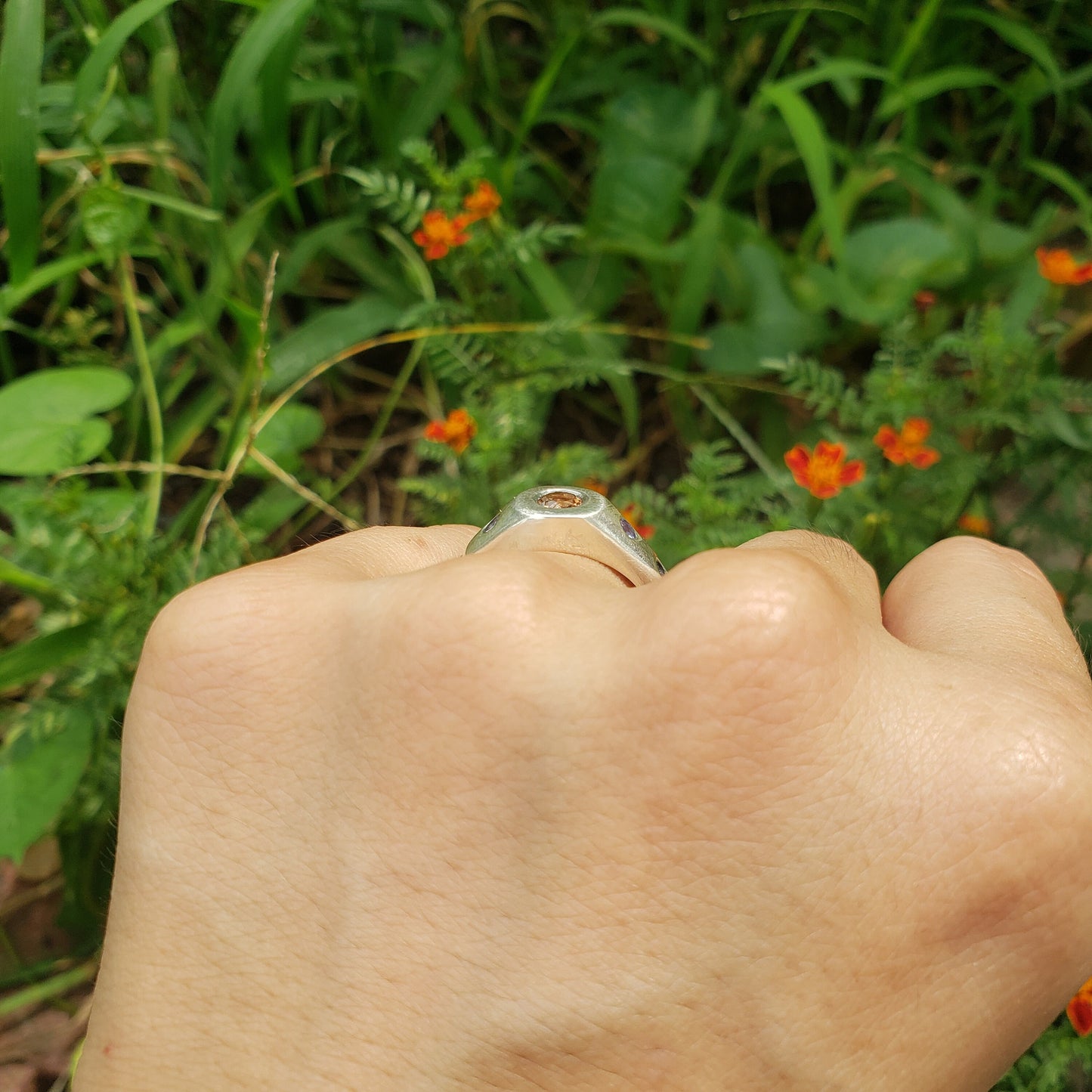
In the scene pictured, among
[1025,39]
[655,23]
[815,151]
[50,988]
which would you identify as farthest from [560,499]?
[1025,39]

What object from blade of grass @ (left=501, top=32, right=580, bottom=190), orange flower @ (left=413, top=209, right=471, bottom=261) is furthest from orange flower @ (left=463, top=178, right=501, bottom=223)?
blade of grass @ (left=501, top=32, right=580, bottom=190)

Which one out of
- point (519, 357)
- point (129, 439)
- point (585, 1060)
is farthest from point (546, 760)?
point (129, 439)

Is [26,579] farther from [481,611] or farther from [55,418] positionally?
[481,611]

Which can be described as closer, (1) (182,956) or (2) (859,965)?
(2) (859,965)

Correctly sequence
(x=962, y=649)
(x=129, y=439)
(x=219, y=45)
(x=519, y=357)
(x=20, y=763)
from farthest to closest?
(x=219, y=45), (x=129, y=439), (x=519, y=357), (x=20, y=763), (x=962, y=649)

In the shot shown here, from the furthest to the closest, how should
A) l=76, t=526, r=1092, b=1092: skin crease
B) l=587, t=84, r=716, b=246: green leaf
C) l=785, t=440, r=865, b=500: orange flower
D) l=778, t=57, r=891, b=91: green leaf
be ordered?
l=587, t=84, r=716, b=246: green leaf < l=778, t=57, r=891, b=91: green leaf < l=785, t=440, r=865, b=500: orange flower < l=76, t=526, r=1092, b=1092: skin crease

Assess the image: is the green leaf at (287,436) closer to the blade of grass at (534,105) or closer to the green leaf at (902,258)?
the blade of grass at (534,105)

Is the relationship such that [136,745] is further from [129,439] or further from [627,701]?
[129,439]

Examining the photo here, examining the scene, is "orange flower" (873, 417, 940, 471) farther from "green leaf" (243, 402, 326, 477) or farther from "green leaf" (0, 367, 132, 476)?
"green leaf" (0, 367, 132, 476)

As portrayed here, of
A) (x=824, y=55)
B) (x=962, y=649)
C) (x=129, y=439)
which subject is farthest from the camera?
(x=824, y=55)
